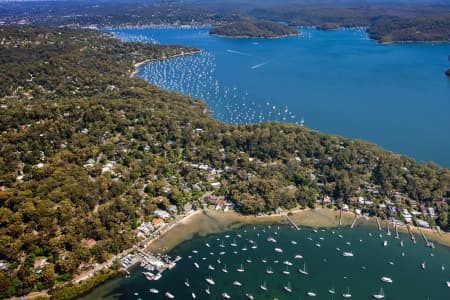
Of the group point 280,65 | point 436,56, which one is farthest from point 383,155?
point 436,56

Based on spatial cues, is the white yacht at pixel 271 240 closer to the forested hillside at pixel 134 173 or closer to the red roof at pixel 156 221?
the forested hillside at pixel 134 173

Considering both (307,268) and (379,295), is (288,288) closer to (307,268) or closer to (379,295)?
(307,268)

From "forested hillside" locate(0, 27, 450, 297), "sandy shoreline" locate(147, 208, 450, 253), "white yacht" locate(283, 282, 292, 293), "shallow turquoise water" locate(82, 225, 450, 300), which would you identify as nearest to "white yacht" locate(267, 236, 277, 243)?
"shallow turquoise water" locate(82, 225, 450, 300)

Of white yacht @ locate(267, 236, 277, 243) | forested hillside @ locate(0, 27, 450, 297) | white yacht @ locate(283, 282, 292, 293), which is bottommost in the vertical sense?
white yacht @ locate(283, 282, 292, 293)

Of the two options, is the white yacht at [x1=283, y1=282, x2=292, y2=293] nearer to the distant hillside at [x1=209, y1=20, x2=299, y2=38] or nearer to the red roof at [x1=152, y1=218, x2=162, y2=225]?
the red roof at [x1=152, y1=218, x2=162, y2=225]

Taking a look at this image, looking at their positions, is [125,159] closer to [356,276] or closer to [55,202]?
[55,202]
